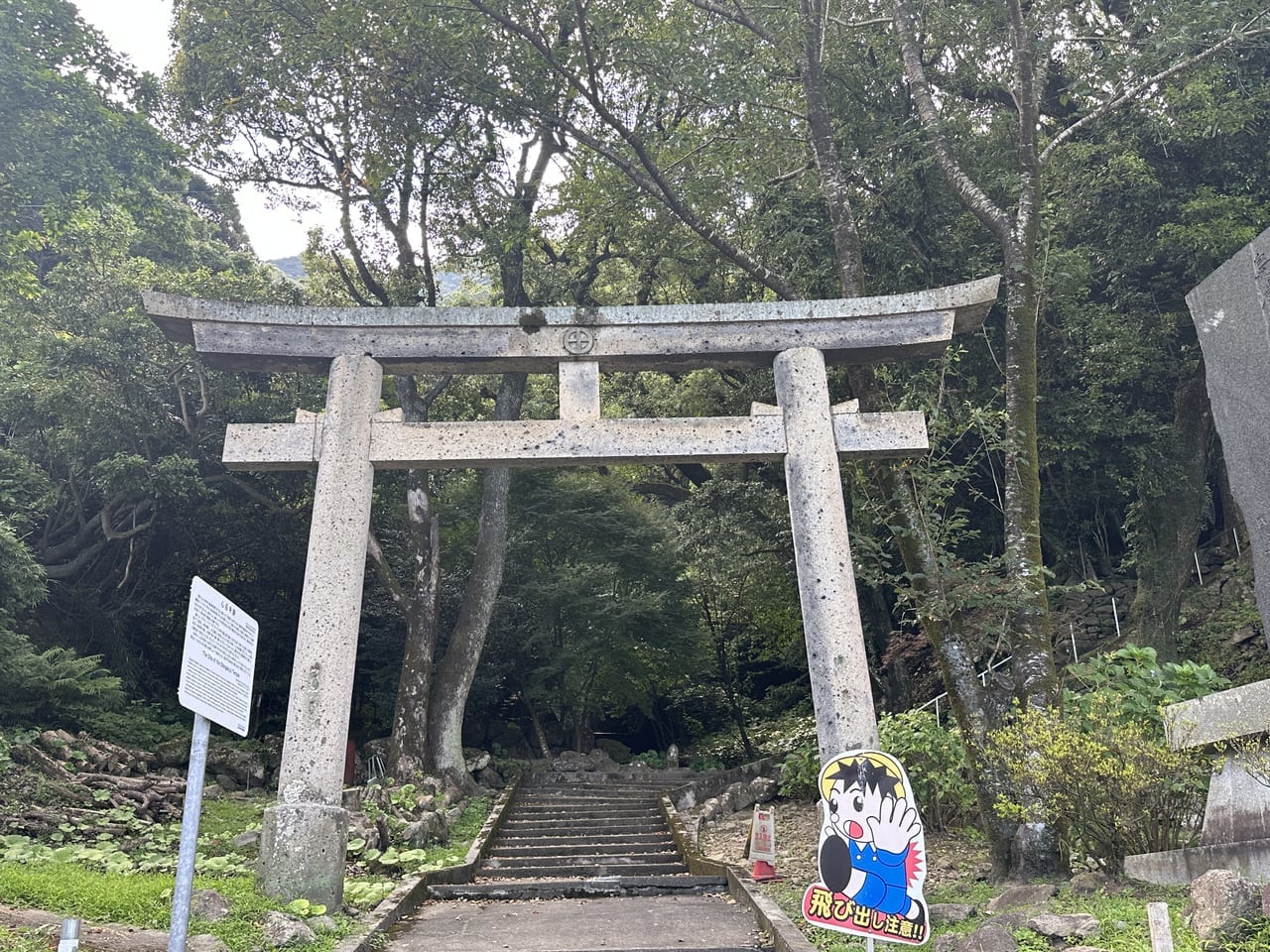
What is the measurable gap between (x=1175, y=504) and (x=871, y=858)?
12098 mm

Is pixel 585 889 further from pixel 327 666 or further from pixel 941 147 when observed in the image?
pixel 941 147

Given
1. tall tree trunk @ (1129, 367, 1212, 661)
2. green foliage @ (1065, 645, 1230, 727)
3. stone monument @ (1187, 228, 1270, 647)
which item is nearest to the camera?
stone monument @ (1187, 228, 1270, 647)

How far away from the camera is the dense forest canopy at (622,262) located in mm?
9867

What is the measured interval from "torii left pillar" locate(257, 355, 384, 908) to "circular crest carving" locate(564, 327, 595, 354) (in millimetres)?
1581

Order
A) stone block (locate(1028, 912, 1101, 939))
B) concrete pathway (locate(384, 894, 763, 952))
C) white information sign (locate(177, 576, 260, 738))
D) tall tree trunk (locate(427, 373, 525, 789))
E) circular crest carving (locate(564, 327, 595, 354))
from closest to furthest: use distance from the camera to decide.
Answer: white information sign (locate(177, 576, 260, 738)) → stone block (locate(1028, 912, 1101, 939)) → concrete pathway (locate(384, 894, 763, 952)) → circular crest carving (locate(564, 327, 595, 354)) → tall tree trunk (locate(427, 373, 525, 789))

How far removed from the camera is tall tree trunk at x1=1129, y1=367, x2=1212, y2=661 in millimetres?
13805

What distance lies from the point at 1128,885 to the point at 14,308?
615 inches

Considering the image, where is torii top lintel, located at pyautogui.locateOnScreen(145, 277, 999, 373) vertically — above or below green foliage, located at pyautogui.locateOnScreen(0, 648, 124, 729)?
above

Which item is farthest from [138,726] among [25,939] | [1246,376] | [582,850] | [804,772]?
[1246,376]

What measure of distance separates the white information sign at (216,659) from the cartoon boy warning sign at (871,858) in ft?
9.22

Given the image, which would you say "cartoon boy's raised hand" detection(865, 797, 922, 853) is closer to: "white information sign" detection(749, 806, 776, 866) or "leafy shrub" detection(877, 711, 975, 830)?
"white information sign" detection(749, 806, 776, 866)

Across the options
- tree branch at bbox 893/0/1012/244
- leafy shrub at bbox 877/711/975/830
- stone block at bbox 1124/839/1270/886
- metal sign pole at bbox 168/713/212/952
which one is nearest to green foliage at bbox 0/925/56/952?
metal sign pole at bbox 168/713/212/952

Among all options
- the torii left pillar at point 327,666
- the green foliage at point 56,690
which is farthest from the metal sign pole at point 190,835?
the green foliage at point 56,690

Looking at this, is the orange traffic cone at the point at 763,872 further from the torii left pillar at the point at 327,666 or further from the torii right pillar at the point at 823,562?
the torii left pillar at the point at 327,666
